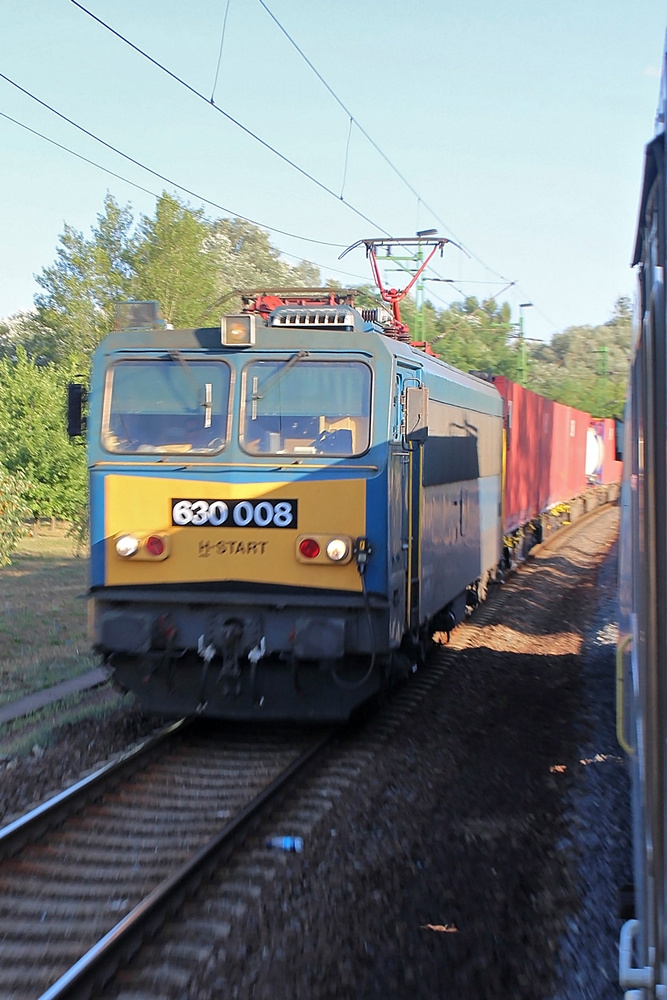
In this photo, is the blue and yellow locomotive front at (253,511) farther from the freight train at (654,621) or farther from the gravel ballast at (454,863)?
the freight train at (654,621)

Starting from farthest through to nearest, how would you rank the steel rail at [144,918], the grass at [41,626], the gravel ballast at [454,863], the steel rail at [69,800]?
1. the grass at [41,626]
2. the steel rail at [69,800]
3. the gravel ballast at [454,863]
4. the steel rail at [144,918]

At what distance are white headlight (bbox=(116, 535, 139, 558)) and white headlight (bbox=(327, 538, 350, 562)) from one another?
143 centimetres

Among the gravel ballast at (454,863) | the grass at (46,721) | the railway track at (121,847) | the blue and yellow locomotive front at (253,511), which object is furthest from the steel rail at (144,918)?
the grass at (46,721)

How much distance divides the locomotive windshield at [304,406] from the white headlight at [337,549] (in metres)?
0.65

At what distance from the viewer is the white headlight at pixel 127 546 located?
7.50 meters

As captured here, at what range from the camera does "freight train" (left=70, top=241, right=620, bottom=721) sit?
7.36 m

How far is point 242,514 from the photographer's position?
293 inches

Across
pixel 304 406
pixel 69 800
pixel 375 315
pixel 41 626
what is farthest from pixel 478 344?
pixel 69 800

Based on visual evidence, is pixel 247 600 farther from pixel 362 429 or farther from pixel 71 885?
pixel 71 885

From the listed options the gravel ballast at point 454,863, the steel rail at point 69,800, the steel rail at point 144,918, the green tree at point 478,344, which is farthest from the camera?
the green tree at point 478,344

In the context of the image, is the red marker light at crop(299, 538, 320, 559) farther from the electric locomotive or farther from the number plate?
the number plate

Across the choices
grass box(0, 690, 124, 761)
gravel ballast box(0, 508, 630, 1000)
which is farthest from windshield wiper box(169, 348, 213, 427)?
grass box(0, 690, 124, 761)

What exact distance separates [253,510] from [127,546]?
971 millimetres

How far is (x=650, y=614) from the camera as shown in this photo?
9.95ft
